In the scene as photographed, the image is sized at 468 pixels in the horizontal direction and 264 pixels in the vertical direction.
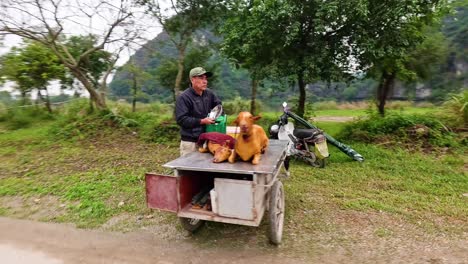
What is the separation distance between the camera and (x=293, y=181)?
5.16m

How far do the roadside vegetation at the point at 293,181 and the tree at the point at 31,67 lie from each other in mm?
2273

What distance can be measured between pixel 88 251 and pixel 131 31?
7.05m

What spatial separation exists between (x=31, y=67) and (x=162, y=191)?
9645 mm

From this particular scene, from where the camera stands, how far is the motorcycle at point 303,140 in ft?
19.1

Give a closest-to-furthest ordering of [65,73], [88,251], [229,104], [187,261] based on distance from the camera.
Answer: [187,261] → [88,251] → [65,73] → [229,104]

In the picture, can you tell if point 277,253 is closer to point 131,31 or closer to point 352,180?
point 352,180

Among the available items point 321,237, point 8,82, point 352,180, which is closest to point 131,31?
point 8,82

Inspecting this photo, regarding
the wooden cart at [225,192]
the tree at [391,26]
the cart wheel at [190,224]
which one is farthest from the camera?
the tree at [391,26]

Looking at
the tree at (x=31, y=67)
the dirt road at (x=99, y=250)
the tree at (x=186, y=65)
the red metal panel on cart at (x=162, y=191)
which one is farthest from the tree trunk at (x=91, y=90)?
the red metal panel on cart at (x=162, y=191)

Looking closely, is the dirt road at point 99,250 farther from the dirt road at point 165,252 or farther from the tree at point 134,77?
the tree at point 134,77

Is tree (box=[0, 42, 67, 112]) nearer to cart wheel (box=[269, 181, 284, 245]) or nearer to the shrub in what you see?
the shrub

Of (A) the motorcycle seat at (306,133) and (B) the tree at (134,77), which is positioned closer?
(A) the motorcycle seat at (306,133)

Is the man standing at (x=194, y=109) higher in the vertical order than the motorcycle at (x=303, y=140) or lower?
higher

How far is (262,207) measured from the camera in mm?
3072
